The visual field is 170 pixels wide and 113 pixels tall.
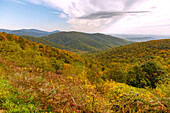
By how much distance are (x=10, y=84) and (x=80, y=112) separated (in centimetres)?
442

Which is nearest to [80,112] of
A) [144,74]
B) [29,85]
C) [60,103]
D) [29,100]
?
[60,103]

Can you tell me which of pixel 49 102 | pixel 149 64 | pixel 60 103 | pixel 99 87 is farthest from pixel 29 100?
pixel 149 64

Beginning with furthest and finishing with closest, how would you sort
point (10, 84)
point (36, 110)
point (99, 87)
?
point (99, 87), point (10, 84), point (36, 110)

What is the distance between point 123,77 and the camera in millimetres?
18938

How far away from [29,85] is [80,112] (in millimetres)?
3520

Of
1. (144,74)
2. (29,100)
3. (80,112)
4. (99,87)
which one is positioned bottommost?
(144,74)

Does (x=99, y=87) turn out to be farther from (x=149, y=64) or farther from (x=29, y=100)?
(x=149, y=64)

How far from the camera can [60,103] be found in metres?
4.07

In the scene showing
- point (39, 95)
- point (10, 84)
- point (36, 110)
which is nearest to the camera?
point (36, 110)

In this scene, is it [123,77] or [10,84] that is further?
[123,77]

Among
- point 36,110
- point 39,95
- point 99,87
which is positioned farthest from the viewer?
point 99,87

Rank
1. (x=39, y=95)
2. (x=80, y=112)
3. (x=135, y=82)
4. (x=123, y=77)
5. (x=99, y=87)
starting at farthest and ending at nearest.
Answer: (x=123, y=77)
(x=135, y=82)
(x=99, y=87)
(x=39, y=95)
(x=80, y=112)

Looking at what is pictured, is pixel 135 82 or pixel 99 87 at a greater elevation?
pixel 99 87

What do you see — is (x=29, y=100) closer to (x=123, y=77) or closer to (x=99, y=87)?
(x=99, y=87)
